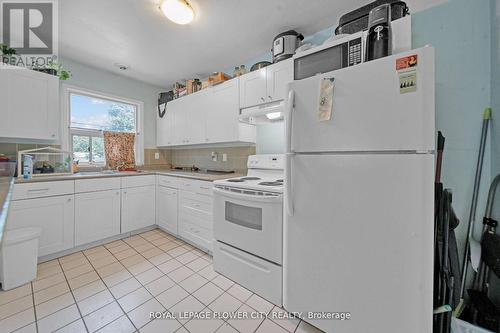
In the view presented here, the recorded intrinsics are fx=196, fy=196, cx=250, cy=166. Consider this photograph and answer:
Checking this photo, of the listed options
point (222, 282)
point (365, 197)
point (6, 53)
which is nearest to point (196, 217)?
point (222, 282)

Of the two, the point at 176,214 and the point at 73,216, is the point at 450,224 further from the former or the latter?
the point at 73,216

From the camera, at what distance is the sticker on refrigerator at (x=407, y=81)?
903 mm

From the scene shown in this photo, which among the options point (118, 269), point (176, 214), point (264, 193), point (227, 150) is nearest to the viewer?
point (264, 193)

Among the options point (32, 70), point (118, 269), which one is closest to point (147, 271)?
point (118, 269)

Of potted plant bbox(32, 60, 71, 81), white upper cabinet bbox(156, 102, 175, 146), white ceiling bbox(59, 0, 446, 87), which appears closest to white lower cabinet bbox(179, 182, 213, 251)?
white upper cabinet bbox(156, 102, 175, 146)

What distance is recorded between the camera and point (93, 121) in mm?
3129

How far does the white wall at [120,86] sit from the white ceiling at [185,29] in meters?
0.15

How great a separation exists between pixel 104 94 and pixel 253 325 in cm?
374

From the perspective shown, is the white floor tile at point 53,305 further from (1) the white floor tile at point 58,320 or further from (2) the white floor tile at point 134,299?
(2) the white floor tile at point 134,299

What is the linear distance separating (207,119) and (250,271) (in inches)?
81.1

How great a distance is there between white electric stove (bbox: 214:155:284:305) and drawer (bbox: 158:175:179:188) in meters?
1.01

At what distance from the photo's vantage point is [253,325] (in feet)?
4.57

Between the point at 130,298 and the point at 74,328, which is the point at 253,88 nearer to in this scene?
the point at 130,298

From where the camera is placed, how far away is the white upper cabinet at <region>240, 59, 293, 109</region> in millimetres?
2018
